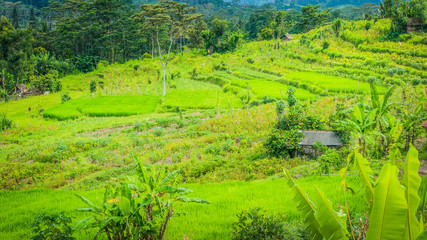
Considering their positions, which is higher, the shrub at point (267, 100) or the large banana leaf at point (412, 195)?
the large banana leaf at point (412, 195)

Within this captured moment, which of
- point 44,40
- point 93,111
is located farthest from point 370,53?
point 44,40

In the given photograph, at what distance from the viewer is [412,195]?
88.7 inches

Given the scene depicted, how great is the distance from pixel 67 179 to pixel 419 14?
2451 centimetres

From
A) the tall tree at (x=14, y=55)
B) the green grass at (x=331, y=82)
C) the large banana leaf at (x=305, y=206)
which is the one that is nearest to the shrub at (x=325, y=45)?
the green grass at (x=331, y=82)

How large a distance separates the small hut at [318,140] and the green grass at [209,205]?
73.0 inches

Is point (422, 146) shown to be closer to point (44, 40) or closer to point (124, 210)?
point (124, 210)

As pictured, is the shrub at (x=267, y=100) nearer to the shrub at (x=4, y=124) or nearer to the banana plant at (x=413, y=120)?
the banana plant at (x=413, y=120)

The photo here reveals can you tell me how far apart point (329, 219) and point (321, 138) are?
581 cm

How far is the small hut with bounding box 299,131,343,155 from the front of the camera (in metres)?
7.83

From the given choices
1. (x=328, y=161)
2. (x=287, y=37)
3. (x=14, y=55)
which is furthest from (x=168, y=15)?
(x=287, y=37)

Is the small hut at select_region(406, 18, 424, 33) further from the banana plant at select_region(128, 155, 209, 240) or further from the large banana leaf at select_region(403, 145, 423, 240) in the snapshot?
the banana plant at select_region(128, 155, 209, 240)

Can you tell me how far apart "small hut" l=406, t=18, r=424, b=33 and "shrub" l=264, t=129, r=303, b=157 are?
20.2 metres

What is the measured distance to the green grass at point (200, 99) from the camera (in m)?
18.0

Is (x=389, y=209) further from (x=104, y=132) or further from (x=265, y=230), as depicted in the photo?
(x=104, y=132)
